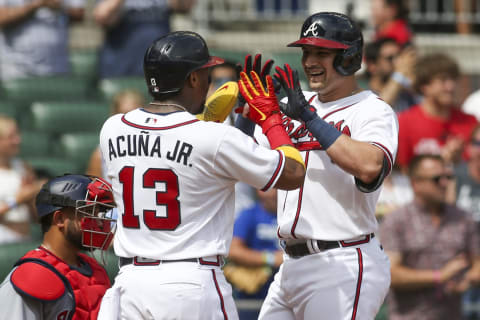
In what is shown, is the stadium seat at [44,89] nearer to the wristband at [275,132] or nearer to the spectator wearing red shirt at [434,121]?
the spectator wearing red shirt at [434,121]

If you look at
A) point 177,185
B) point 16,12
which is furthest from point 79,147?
point 177,185

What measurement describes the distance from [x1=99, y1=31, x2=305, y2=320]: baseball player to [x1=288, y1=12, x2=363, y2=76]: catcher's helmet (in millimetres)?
582

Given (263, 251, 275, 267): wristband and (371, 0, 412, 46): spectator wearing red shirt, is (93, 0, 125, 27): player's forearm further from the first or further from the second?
(263, 251, 275, 267): wristband

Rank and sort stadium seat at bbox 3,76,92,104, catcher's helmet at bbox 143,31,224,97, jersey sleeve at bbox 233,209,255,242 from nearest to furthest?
catcher's helmet at bbox 143,31,224,97 < jersey sleeve at bbox 233,209,255,242 < stadium seat at bbox 3,76,92,104

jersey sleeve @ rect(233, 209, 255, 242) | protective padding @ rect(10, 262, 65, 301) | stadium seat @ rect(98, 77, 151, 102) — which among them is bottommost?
jersey sleeve @ rect(233, 209, 255, 242)

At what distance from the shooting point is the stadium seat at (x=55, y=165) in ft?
24.3

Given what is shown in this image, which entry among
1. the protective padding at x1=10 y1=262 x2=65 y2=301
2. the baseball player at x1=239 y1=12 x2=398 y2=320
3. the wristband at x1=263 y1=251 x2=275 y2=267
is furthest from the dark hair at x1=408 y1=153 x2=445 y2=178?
the protective padding at x1=10 y1=262 x2=65 y2=301

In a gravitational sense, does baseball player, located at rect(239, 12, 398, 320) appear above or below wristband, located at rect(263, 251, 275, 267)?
above

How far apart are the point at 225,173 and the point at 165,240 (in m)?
0.37

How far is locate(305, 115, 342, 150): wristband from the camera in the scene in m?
3.64

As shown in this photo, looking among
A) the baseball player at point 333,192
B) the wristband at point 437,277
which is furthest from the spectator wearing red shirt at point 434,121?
the baseball player at point 333,192

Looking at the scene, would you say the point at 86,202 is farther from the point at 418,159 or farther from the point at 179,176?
the point at 418,159

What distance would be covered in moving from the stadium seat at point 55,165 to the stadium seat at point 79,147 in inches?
6.1

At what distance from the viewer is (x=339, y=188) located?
384 centimetres
